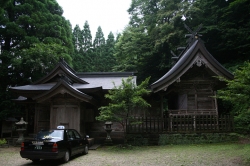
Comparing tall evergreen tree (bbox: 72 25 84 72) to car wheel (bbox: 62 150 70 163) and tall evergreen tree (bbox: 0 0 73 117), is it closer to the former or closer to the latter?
tall evergreen tree (bbox: 0 0 73 117)

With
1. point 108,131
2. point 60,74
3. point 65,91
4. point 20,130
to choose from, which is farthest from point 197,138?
point 20,130

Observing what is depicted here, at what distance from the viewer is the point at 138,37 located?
3061 cm

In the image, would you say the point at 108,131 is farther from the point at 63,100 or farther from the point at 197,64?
the point at 197,64

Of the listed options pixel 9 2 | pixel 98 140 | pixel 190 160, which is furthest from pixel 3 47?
pixel 190 160

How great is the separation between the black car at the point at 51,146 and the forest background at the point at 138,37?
13.0m

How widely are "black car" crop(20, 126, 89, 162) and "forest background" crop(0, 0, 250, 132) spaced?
1299cm

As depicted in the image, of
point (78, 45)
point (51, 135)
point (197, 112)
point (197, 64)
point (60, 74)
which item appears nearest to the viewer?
point (51, 135)

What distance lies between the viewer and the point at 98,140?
15781 millimetres

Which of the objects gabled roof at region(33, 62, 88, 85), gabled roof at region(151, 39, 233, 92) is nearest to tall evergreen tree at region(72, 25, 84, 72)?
gabled roof at region(33, 62, 88, 85)

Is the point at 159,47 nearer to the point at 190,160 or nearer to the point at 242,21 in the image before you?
the point at 242,21

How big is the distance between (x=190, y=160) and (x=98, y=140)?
847 centimetres

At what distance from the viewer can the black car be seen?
26.5 ft

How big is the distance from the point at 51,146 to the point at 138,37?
81.0 ft

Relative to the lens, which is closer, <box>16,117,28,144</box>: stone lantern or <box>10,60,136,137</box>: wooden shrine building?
<box>10,60,136,137</box>: wooden shrine building
